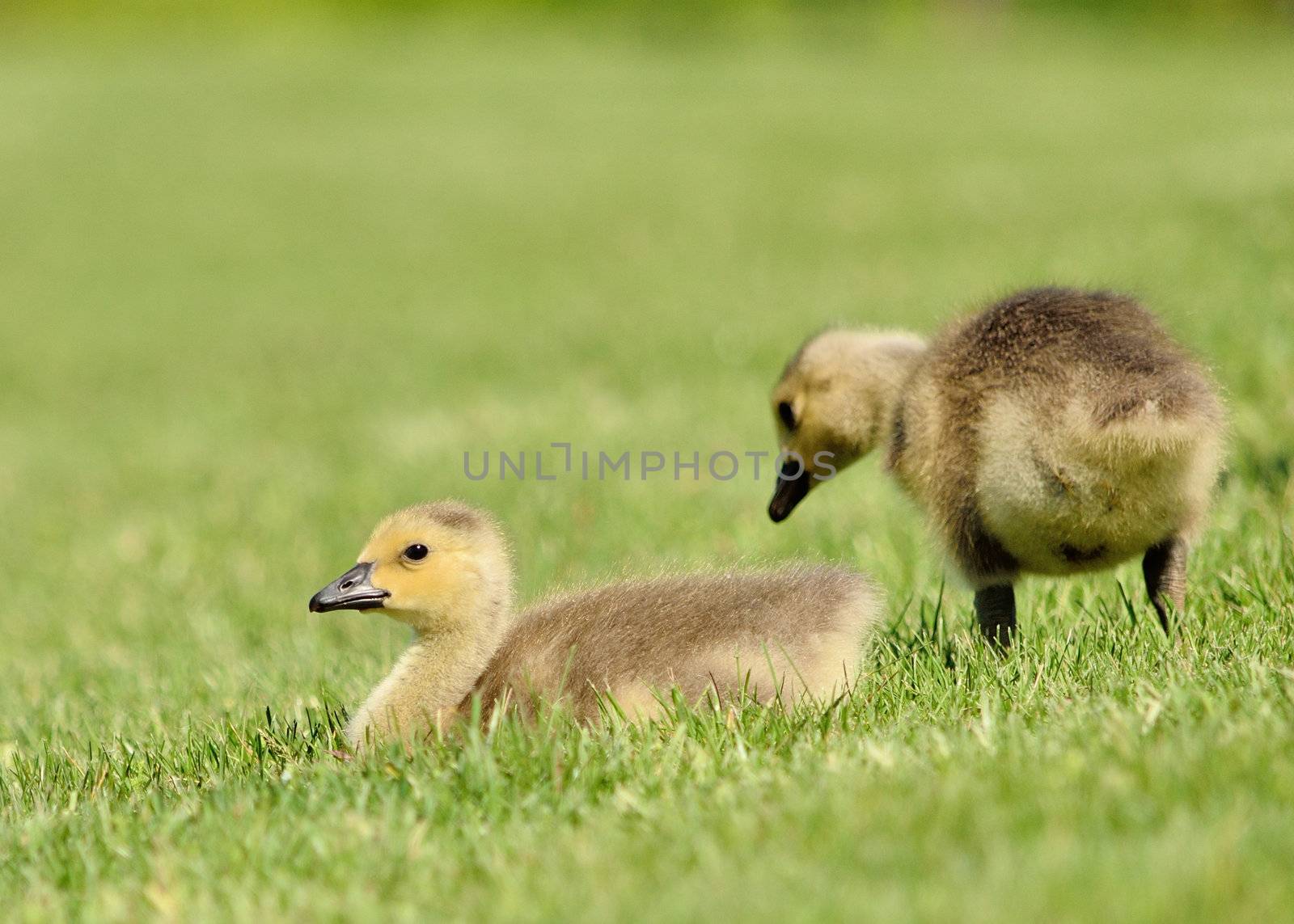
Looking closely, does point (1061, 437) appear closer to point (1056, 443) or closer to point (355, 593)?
point (1056, 443)

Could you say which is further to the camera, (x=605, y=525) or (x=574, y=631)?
(x=605, y=525)

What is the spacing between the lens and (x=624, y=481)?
25.7 ft

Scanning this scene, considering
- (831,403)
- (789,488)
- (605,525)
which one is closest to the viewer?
(831,403)

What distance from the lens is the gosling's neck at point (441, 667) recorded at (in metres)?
3.99

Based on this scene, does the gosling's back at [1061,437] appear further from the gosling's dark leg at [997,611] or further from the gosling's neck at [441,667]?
the gosling's neck at [441,667]

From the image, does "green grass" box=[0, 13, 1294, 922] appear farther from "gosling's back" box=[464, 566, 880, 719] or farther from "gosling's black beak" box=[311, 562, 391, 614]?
"gosling's black beak" box=[311, 562, 391, 614]

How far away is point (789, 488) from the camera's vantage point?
18.3 feet

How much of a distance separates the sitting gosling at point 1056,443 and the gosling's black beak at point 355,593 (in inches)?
66.7

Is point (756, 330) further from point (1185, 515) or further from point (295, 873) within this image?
point (295, 873)

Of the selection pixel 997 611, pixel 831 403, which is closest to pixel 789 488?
pixel 831 403

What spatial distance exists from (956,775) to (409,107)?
34456 millimetres

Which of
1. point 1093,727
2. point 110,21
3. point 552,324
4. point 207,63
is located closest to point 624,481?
point 1093,727

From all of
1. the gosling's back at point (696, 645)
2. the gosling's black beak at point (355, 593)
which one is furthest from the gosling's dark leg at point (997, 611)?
the gosling's black beak at point (355, 593)

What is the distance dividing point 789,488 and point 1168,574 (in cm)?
168
